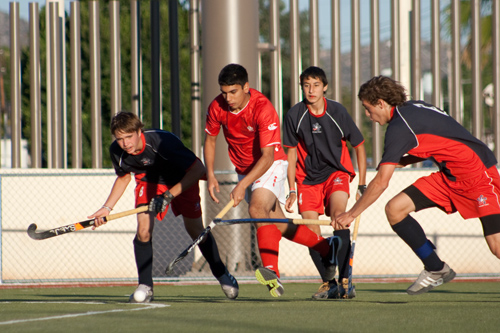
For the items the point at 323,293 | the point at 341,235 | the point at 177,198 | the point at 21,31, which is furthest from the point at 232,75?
the point at 21,31

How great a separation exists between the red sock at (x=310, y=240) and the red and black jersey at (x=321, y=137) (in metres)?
0.63

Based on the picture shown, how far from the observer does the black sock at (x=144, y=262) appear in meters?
6.42

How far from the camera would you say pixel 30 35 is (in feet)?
35.6

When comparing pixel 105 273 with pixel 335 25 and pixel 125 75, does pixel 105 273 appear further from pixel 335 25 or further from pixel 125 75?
pixel 125 75

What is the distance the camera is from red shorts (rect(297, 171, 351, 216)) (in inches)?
274

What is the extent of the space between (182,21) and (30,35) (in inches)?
441

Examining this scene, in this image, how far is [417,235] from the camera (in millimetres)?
5961

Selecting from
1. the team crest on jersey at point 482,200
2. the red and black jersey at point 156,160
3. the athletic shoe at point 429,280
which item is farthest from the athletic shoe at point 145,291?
the team crest on jersey at point 482,200

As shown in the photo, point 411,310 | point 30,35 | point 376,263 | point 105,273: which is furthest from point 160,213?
point 30,35

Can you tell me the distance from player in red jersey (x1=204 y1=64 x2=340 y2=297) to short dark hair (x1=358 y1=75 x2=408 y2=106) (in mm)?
862

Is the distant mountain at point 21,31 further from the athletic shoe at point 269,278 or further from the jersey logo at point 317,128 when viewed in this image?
the athletic shoe at point 269,278

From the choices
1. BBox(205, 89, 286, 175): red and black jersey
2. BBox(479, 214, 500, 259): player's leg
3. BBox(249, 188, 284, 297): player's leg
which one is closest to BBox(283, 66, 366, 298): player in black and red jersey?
BBox(205, 89, 286, 175): red and black jersey

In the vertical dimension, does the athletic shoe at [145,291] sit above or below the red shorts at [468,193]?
below

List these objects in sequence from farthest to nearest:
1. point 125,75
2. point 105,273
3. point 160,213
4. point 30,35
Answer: point 125,75 < point 30,35 < point 105,273 < point 160,213
